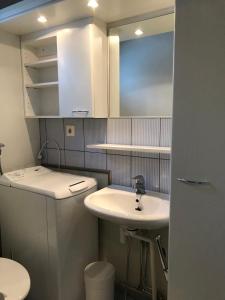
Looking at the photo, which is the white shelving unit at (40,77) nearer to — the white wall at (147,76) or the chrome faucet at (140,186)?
the white wall at (147,76)

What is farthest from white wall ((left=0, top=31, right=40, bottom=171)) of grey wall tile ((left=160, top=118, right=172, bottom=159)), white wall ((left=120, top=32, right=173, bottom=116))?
grey wall tile ((left=160, top=118, right=172, bottom=159))

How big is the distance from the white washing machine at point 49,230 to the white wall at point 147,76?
2.25 ft

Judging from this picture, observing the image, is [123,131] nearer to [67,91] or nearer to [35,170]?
[67,91]

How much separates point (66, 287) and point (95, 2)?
1.86 m

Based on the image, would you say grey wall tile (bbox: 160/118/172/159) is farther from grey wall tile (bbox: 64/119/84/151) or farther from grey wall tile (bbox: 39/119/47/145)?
grey wall tile (bbox: 39/119/47/145)

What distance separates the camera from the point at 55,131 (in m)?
2.13

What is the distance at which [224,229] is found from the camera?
41.9 inches

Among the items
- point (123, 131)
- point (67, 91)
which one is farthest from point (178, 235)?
point (67, 91)

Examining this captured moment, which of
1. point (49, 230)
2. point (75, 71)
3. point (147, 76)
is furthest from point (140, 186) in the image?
point (75, 71)

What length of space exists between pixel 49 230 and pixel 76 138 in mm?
780

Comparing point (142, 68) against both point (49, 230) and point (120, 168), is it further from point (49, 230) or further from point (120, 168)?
point (49, 230)

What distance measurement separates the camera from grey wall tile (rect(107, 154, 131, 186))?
1791 mm

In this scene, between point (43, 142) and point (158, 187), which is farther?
point (43, 142)

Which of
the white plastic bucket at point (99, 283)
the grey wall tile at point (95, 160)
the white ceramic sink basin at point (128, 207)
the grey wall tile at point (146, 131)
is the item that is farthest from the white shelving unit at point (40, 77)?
the white plastic bucket at point (99, 283)
